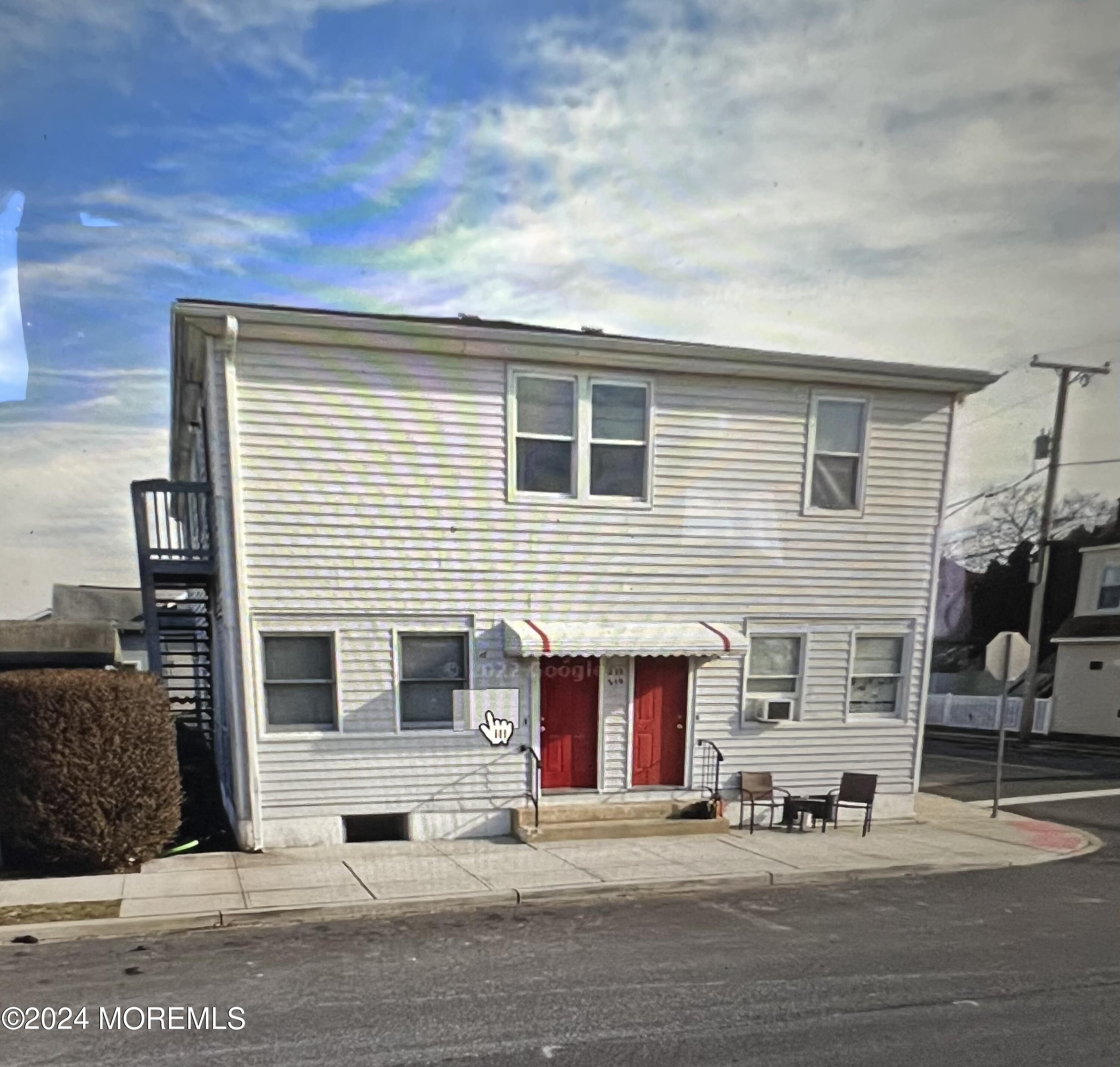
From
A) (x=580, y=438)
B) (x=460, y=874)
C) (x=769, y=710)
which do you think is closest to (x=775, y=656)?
(x=769, y=710)

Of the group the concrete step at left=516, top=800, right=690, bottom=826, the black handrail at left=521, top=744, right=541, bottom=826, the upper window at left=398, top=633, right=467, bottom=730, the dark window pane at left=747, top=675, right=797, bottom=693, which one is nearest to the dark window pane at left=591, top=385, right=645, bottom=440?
the upper window at left=398, top=633, right=467, bottom=730

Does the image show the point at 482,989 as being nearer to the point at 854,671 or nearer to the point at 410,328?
the point at 410,328

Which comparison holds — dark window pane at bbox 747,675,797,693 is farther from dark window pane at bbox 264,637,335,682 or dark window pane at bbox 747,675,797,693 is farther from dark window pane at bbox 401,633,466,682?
dark window pane at bbox 264,637,335,682

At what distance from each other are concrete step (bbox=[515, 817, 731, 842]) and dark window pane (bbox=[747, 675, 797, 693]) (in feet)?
5.83

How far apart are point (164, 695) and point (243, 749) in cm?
108

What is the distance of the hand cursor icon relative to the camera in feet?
31.2

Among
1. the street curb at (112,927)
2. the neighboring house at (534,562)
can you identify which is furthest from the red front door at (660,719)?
the street curb at (112,927)

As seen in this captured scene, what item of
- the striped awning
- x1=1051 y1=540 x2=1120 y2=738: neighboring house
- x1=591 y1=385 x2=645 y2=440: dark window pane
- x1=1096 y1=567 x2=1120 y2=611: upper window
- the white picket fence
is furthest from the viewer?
the white picket fence

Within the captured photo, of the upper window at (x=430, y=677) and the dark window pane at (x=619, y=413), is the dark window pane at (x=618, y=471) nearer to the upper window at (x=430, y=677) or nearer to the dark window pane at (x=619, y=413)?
the dark window pane at (x=619, y=413)

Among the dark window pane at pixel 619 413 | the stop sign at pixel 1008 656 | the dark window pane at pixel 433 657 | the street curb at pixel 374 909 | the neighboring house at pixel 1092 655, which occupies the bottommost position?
the neighboring house at pixel 1092 655

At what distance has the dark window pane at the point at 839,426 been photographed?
1055 cm

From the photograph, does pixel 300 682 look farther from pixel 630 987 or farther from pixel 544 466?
pixel 630 987

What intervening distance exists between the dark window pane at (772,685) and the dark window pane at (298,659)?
5.49 m

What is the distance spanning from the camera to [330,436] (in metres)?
9.00
